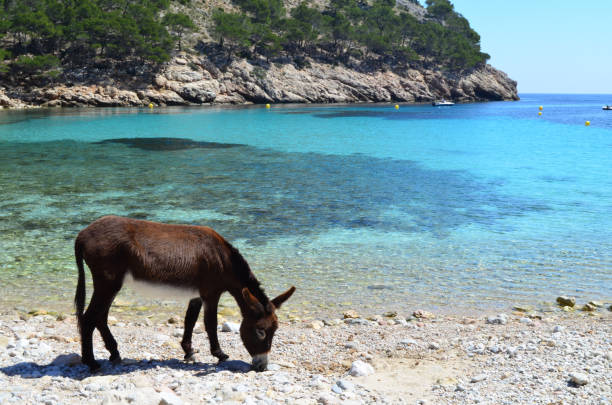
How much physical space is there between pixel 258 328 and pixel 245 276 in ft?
2.29

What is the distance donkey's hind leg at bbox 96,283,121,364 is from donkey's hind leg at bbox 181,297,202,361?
0.89 m

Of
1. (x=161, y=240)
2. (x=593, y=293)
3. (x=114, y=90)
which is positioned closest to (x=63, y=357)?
(x=161, y=240)

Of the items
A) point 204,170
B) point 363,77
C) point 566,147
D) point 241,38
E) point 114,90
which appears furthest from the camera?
point 363,77

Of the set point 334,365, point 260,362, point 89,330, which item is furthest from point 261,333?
point 89,330

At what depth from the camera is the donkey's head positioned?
6414mm

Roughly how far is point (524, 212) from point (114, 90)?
81359mm

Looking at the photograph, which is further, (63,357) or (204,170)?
(204,170)

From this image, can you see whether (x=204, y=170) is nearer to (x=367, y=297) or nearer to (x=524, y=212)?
(x=524, y=212)

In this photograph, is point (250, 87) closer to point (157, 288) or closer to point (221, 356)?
point (221, 356)

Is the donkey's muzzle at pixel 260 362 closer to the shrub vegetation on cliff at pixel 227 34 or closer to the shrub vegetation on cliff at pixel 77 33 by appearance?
the shrub vegetation on cliff at pixel 227 34

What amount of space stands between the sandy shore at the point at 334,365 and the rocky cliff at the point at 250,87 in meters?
80.4

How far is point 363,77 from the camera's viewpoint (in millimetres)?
132250

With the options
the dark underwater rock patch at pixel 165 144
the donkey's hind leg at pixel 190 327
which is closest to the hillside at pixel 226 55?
the dark underwater rock patch at pixel 165 144

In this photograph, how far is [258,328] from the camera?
6.42 metres
